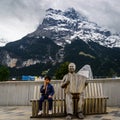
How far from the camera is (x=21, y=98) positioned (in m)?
13.5

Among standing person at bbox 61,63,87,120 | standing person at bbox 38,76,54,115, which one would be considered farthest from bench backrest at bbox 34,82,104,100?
standing person at bbox 61,63,87,120

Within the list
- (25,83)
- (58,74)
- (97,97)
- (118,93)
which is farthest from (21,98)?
(58,74)

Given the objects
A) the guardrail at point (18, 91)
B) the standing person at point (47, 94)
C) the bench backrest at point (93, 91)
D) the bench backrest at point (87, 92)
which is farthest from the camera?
the guardrail at point (18, 91)

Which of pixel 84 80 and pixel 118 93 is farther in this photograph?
pixel 118 93

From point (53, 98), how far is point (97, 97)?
Answer: 1.26m

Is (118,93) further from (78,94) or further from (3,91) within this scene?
(3,91)

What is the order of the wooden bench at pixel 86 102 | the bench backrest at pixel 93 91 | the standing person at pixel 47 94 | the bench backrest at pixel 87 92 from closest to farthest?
the standing person at pixel 47 94
the wooden bench at pixel 86 102
the bench backrest at pixel 87 92
the bench backrest at pixel 93 91

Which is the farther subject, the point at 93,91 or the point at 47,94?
the point at 93,91

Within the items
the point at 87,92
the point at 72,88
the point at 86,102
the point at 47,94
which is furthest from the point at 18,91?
the point at 72,88

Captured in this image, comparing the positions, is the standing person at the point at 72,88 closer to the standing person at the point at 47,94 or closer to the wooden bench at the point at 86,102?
the wooden bench at the point at 86,102

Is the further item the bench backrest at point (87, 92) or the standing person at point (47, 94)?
the bench backrest at point (87, 92)

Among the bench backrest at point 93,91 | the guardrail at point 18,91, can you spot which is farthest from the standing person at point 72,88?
the guardrail at point 18,91

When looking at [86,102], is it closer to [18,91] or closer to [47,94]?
[47,94]

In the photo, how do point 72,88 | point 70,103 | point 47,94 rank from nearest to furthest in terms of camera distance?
point 70,103 < point 72,88 < point 47,94
